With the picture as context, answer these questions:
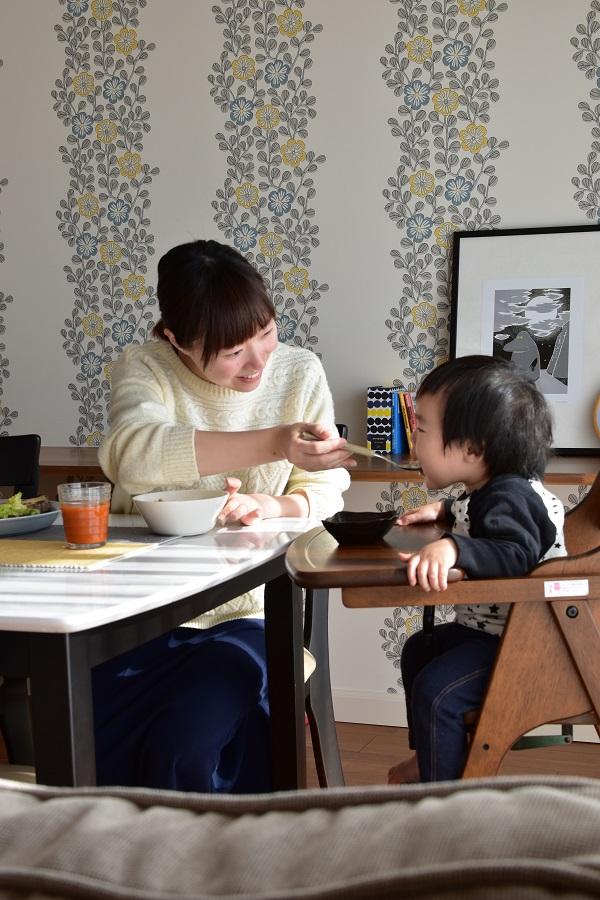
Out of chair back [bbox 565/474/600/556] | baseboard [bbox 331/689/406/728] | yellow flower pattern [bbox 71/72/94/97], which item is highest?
yellow flower pattern [bbox 71/72/94/97]

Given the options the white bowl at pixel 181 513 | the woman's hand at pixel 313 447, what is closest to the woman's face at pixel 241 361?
the woman's hand at pixel 313 447

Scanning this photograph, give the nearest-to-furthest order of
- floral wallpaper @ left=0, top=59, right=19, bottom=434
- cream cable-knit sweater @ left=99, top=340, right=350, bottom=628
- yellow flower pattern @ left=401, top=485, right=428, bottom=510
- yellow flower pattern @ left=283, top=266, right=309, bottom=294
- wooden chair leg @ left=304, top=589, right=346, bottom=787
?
cream cable-knit sweater @ left=99, top=340, right=350, bottom=628 → wooden chair leg @ left=304, top=589, right=346, bottom=787 → yellow flower pattern @ left=401, top=485, right=428, bottom=510 → yellow flower pattern @ left=283, top=266, right=309, bottom=294 → floral wallpaper @ left=0, top=59, right=19, bottom=434

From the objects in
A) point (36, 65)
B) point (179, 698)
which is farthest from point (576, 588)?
point (36, 65)

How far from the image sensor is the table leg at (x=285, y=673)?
1782 mm

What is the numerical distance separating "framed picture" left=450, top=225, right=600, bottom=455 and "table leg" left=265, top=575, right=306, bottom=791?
152 cm

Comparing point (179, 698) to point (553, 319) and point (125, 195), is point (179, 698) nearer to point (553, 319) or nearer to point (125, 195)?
point (553, 319)

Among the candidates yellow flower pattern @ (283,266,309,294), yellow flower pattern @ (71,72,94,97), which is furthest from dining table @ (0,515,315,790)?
yellow flower pattern @ (71,72,94,97)

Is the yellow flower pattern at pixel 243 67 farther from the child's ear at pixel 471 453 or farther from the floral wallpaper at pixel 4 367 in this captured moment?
the child's ear at pixel 471 453

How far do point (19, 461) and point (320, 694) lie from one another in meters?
0.92

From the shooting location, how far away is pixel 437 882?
323 millimetres

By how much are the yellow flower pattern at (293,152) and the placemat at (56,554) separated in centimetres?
193

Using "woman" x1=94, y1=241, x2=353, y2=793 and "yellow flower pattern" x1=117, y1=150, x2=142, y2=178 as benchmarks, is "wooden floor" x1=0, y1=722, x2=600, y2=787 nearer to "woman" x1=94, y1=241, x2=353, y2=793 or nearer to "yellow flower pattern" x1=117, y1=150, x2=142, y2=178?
"woman" x1=94, y1=241, x2=353, y2=793

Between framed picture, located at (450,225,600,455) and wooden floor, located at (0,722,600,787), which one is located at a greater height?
framed picture, located at (450,225,600,455)

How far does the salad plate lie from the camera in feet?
5.81
